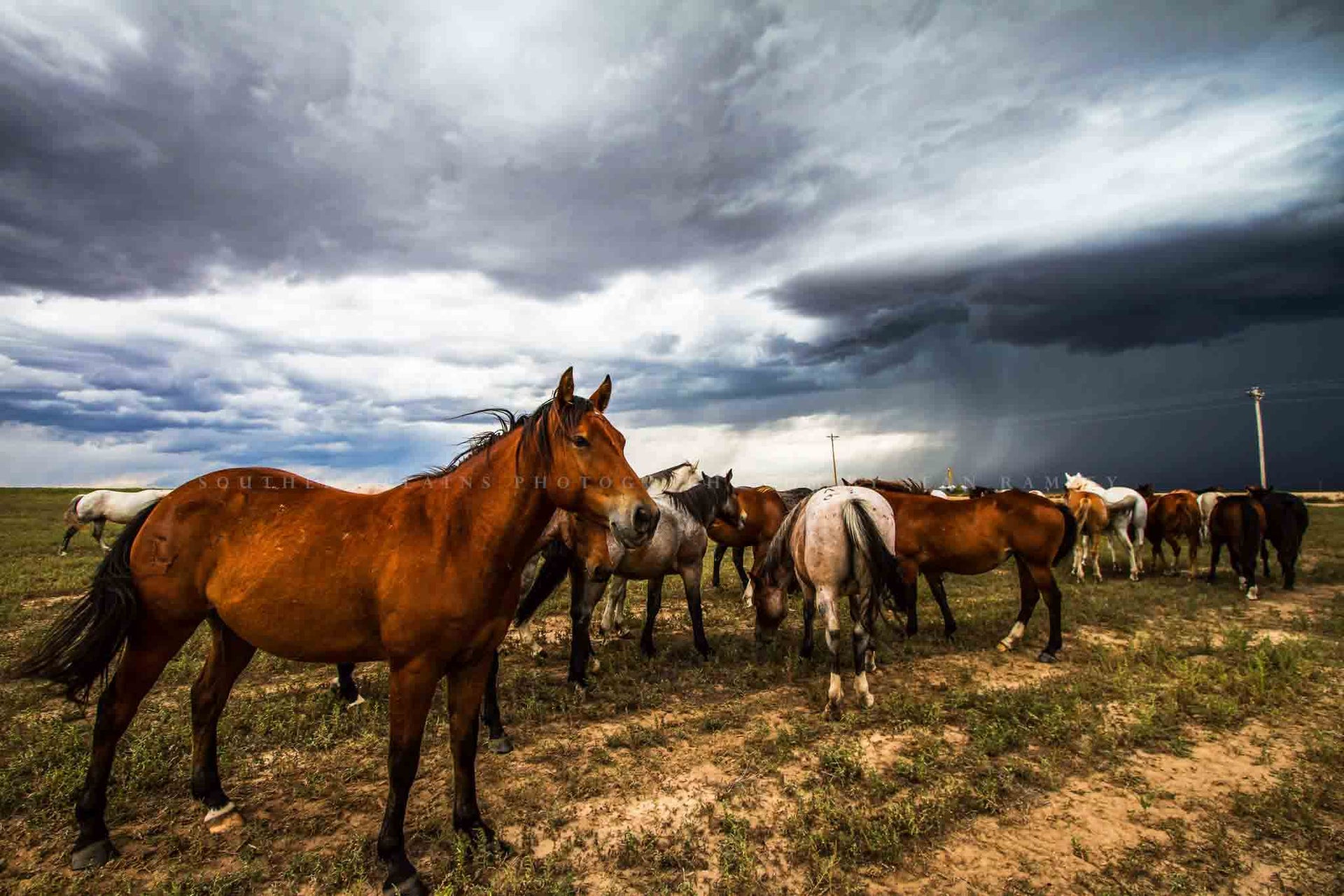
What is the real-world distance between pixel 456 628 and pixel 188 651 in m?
7.43

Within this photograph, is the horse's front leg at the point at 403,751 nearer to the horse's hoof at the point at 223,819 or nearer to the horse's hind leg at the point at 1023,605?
the horse's hoof at the point at 223,819

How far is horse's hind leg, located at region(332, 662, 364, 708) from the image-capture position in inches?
239

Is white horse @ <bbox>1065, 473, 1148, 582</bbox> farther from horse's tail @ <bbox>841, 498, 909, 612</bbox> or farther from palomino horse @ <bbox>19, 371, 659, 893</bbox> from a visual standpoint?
palomino horse @ <bbox>19, 371, 659, 893</bbox>

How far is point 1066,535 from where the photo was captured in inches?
332

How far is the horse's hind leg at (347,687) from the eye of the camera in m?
6.08

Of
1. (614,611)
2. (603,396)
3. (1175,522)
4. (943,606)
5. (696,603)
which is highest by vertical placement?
(603,396)

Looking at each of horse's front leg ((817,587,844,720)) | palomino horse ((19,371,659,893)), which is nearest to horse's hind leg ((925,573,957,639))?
horse's front leg ((817,587,844,720))

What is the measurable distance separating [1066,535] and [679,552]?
5.76m

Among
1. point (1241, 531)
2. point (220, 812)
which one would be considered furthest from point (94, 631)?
point (1241, 531)

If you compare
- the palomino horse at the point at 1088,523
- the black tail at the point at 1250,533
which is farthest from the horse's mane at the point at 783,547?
the black tail at the point at 1250,533

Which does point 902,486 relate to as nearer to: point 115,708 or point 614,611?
point 614,611

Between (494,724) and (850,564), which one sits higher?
(850,564)

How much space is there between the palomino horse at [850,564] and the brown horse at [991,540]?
1.88m

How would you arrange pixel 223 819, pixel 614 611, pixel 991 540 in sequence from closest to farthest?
pixel 223 819
pixel 991 540
pixel 614 611
